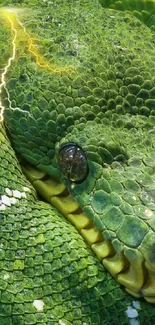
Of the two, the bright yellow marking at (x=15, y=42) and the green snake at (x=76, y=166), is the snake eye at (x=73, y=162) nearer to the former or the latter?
the green snake at (x=76, y=166)

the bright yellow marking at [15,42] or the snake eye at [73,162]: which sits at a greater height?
the bright yellow marking at [15,42]

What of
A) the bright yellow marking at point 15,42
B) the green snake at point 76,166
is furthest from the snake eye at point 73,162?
the bright yellow marking at point 15,42

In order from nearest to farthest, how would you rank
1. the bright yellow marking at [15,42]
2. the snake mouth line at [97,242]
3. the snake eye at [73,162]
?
the snake mouth line at [97,242], the snake eye at [73,162], the bright yellow marking at [15,42]

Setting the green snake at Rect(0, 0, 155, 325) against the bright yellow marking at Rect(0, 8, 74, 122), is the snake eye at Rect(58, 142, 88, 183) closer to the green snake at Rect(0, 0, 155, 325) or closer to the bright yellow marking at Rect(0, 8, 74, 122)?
the green snake at Rect(0, 0, 155, 325)

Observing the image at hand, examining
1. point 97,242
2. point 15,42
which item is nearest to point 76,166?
point 97,242

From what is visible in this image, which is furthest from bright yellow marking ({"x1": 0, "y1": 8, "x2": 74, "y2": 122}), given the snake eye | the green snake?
the snake eye

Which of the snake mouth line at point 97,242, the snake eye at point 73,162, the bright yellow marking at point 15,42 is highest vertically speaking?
the bright yellow marking at point 15,42

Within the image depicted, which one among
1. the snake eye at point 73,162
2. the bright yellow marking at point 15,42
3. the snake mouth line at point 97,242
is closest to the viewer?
the snake mouth line at point 97,242

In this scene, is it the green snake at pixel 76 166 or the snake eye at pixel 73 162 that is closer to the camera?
the green snake at pixel 76 166
